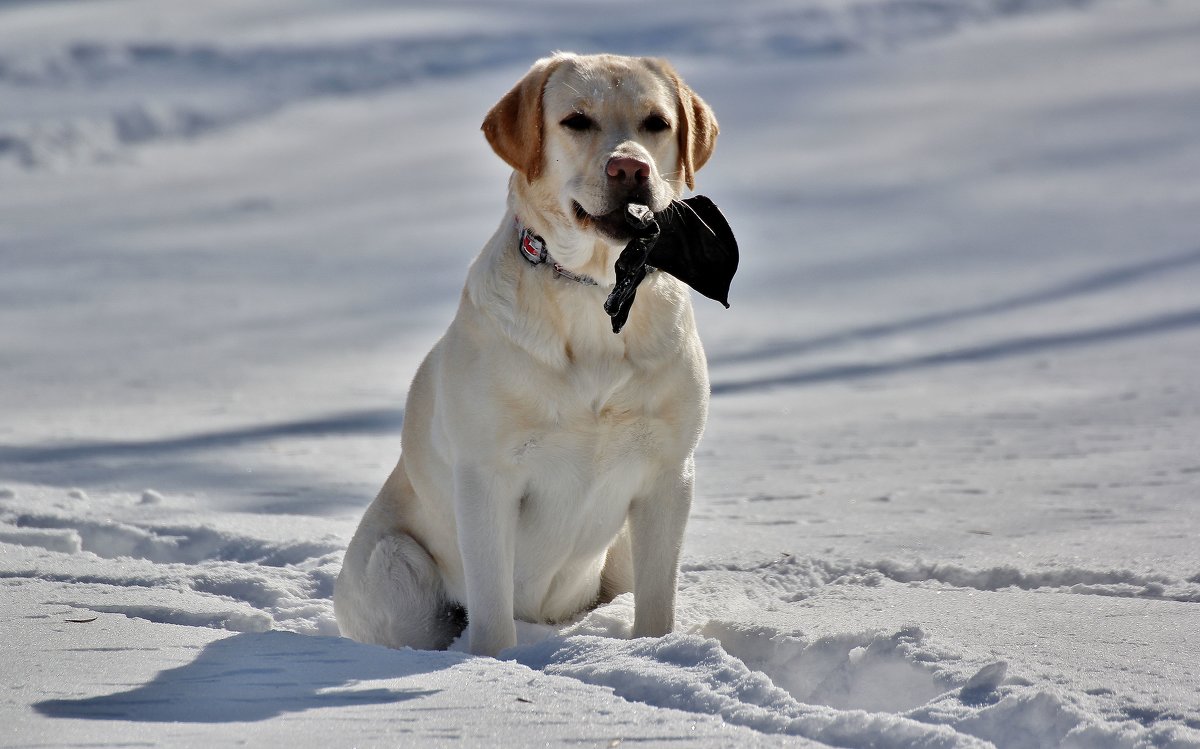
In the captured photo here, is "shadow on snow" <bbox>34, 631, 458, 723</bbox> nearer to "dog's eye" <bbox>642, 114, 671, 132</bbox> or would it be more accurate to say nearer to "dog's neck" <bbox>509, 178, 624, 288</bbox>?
"dog's neck" <bbox>509, 178, 624, 288</bbox>

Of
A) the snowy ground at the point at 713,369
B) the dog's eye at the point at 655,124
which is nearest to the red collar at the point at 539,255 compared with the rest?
the dog's eye at the point at 655,124

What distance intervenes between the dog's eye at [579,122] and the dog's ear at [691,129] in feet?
0.92

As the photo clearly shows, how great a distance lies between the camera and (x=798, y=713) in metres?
2.24

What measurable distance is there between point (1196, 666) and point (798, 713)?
85 cm

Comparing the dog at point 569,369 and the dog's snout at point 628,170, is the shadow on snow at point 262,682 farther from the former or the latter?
the dog's snout at point 628,170

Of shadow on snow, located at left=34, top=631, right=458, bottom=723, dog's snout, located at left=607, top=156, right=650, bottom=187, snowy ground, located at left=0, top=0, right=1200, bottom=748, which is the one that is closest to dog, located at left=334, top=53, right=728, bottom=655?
dog's snout, located at left=607, top=156, right=650, bottom=187

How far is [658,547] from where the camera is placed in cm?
318

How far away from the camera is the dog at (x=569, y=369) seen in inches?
116

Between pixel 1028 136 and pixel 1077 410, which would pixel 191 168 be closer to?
pixel 1028 136

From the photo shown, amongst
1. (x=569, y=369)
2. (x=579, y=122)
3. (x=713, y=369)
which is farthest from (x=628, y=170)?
(x=713, y=369)

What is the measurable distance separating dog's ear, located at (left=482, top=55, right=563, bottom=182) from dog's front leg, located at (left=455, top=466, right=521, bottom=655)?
2.40 ft

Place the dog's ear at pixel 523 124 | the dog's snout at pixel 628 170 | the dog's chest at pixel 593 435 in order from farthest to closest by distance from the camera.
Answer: the dog's ear at pixel 523 124 < the dog's chest at pixel 593 435 < the dog's snout at pixel 628 170

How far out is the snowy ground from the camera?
2424 millimetres

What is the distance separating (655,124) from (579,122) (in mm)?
194
